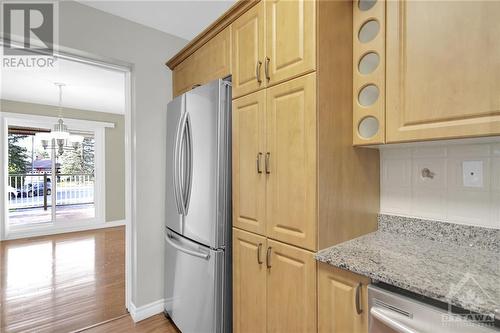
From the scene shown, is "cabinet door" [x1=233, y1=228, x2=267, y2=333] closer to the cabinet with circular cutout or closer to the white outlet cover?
the cabinet with circular cutout

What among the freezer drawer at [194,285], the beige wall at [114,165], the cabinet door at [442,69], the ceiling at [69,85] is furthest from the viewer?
the beige wall at [114,165]

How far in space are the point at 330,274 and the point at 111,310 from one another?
218 cm

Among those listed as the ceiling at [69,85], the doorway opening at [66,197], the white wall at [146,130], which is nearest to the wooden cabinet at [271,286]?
the white wall at [146,130]

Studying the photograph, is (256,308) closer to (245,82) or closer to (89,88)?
(245,82)

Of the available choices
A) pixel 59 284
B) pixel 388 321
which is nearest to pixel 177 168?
pixel 388 321

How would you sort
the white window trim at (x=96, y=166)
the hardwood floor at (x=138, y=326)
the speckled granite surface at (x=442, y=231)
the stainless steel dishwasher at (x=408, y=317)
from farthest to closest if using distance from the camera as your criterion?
the white window trim at (x=96, y=166)
the hardwood floor at (x=138, y=326)
the speckled granite surface at (x=442, y=231)
the stainless steel dishwasher at (x=408, y=317)

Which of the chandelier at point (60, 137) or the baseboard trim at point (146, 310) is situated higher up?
the chandelier at point (60, 137)

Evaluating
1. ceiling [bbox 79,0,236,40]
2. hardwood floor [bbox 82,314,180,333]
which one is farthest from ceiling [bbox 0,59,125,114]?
hardwood floor [bbox 82,314,180,333]

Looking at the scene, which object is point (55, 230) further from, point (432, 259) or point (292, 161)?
point (432, 259)

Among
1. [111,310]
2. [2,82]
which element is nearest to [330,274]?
[111,310]

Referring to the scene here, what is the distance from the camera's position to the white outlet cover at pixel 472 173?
1.19 meters

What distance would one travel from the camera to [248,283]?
1476 mm

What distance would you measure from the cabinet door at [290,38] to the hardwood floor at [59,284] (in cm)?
244

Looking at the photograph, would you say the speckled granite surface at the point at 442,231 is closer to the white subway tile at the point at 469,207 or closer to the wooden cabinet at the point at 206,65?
the white subway tile at the point at 469,207
